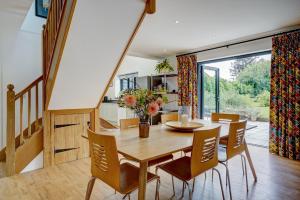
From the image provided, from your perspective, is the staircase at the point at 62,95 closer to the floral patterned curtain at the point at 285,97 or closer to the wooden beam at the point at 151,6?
the wooden beam at the point at 151,6

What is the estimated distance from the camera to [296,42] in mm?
3215

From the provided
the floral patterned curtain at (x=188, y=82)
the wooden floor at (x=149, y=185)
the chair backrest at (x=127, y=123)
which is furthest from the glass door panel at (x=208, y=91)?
the chair backrest at (x=127, y=123)

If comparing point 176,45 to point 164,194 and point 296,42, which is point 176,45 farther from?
point 164,194

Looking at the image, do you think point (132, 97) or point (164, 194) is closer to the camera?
point (132, 97)

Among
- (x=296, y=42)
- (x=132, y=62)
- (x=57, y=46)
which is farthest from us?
(x=132, y=62)

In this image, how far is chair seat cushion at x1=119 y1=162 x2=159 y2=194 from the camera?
4.70ft

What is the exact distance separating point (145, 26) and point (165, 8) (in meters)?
0.71

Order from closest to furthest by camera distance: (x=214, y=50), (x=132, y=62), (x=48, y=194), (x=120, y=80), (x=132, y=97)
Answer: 1. (x=132, y=97)
2. (x=48, y=194)
3. (x=214, y=50)
4. (x=132, y=62)
5. (x=120, y=80)

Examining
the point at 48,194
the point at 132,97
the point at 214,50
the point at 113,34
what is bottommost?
the point at 48,194

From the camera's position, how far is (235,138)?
2033 millimetres

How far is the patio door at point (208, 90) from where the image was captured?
4.79 meters

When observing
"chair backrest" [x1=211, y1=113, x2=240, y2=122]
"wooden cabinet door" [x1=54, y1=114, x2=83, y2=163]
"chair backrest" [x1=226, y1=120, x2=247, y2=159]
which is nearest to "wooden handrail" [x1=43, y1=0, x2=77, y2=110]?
"wooden cabinet door" [x1=54, y1=114, x2=83, y2=163]

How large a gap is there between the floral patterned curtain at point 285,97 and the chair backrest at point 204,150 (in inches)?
95.2

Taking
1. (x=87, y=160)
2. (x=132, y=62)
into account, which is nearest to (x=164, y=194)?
(x=87, y=160)
